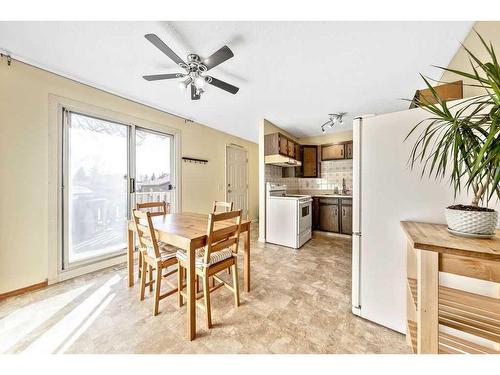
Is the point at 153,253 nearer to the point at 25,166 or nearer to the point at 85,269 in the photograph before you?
the point at 85,269

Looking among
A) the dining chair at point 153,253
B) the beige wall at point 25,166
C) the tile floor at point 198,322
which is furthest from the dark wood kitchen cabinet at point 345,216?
the beige wall at point 25,166

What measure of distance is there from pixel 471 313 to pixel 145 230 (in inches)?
89.5

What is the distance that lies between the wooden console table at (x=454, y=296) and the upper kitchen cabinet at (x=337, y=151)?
11.6ft

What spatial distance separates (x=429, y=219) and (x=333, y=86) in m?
1.94

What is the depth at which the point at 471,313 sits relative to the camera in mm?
934

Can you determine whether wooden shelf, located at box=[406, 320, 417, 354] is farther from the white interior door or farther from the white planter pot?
the white interior door

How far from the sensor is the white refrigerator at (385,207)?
132 cm

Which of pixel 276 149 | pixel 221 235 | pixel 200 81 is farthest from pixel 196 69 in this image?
pixel 276 149

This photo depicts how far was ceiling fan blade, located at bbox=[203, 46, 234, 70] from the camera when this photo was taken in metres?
1.46

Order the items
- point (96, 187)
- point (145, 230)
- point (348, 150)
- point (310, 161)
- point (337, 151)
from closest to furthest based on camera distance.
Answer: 1. point (145, 230)
2. point (96, 187)
3. point (348, 150)
4. point (337, 151)
5. point (310, 161)

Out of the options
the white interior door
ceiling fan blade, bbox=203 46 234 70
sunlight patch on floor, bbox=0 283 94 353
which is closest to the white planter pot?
ceiling fan blade, bbox=203 46 234 70

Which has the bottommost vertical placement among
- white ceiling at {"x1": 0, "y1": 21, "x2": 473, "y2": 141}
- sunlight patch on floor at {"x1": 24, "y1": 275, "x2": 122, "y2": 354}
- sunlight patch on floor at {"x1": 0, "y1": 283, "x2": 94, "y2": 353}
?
sunlight patch on floor at {"x1": 24, "y1": 275, "x2": 122, "y2": 354}

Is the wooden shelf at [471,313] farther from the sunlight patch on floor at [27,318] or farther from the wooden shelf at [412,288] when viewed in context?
the sunlight patch on floor at [27,318]

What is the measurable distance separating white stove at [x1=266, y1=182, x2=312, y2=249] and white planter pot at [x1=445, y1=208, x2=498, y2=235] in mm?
2323
